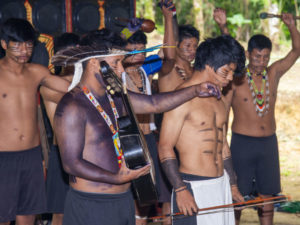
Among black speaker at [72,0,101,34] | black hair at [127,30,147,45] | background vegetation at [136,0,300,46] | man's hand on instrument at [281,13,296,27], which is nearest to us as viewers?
black hair at [127,30,147,45]

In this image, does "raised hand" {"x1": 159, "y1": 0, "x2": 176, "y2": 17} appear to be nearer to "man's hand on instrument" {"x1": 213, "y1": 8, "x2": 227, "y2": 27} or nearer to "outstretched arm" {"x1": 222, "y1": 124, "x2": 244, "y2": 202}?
"man's hand on instrument" {"x1": 213, "y1": 8, "x2": 227, "y2": 27}

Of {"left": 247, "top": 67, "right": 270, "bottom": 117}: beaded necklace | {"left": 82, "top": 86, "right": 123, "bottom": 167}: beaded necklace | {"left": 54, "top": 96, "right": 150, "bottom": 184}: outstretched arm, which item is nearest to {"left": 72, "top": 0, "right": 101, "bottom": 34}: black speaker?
{"left": 247, "top": 67, "right": 270, "bottom": 117}: beaded necklace

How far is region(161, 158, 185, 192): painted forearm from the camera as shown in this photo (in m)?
3.48

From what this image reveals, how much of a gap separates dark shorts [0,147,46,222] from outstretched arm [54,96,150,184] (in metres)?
1.49

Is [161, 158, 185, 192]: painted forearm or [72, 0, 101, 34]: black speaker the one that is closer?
[161, 158, 185, 192]: painted forearm

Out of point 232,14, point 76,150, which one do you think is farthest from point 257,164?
point 232,14

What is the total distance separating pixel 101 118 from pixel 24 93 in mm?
1509

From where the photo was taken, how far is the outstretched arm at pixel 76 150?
287cm

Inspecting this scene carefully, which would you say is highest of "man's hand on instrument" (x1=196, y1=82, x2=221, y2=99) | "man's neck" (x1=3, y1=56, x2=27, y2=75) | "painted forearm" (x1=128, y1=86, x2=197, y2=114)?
"man's neck" (x1=3, y1=56, x2=27, y2=75)

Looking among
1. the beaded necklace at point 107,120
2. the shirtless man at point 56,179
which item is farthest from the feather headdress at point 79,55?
the shirtless man at point 56,179

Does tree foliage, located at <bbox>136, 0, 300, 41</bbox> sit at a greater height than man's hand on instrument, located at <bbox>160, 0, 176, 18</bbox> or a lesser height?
greater

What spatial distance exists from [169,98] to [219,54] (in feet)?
1.74

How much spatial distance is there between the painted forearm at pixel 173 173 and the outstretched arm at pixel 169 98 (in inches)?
15.1

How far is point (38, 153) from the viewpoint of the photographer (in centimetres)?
444
